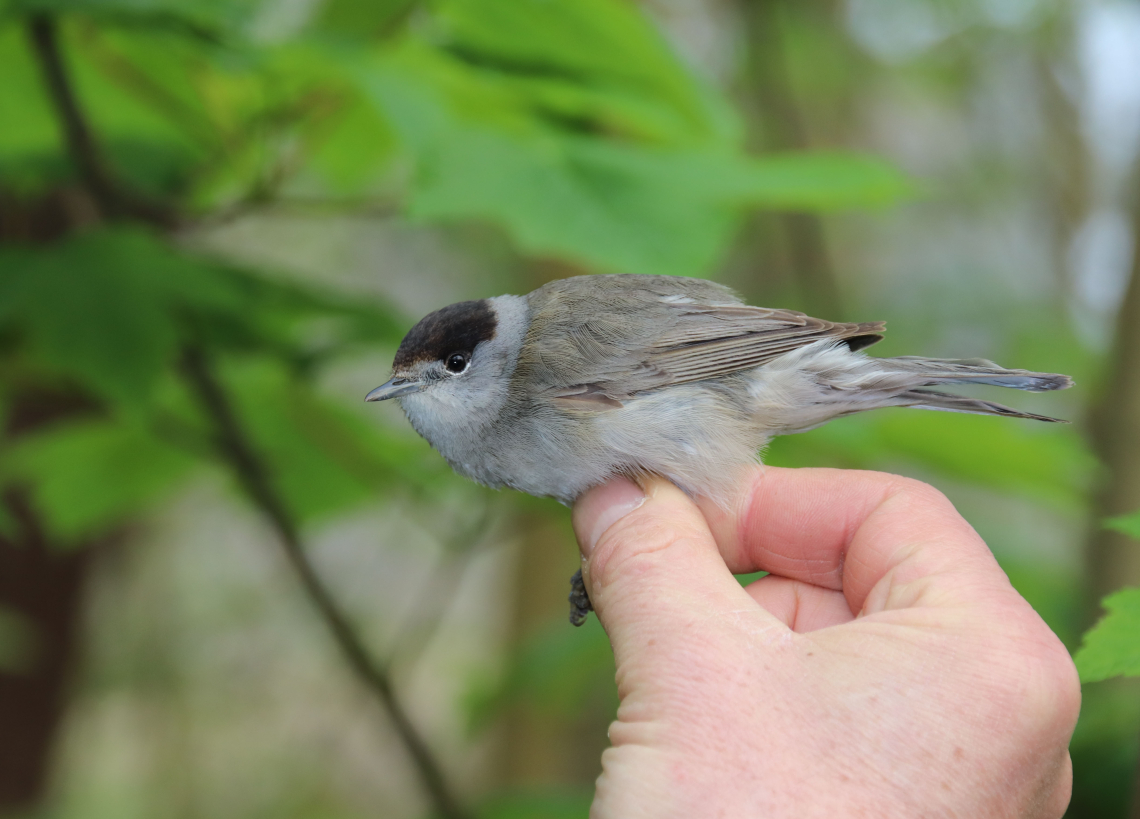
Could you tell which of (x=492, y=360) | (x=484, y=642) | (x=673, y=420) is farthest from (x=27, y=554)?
(x=484, y=642)

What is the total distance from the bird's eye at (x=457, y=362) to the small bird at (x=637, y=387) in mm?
12

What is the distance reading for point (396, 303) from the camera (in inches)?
136

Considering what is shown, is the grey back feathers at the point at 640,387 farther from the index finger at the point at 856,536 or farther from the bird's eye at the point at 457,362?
A: the index finger at the point at 856,536

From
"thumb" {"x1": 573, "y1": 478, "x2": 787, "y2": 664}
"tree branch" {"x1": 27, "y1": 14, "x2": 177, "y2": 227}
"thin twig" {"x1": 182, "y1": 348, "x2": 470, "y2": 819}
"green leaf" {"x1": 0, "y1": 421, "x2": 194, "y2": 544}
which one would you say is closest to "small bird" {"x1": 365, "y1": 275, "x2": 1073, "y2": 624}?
"thumb" {"x1": 573, "y1": 478, "x2": 787, "y2": 664}

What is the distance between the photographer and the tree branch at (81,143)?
179 cm

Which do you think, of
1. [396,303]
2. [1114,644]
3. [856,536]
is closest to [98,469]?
[396,303]

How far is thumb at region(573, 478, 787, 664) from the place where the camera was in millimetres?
1336

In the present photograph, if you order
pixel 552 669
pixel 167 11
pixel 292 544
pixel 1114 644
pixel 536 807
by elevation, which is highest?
pixel 167 11

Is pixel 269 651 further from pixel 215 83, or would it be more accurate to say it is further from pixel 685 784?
pixel 685 784

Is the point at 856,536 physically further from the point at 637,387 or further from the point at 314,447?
the point at 314,447

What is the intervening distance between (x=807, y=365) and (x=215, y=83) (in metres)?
1.73

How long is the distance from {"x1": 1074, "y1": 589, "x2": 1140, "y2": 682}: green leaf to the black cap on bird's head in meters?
1.40

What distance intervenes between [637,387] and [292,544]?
1071mm

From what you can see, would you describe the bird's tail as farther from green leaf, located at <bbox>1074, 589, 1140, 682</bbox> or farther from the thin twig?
the thin twig
